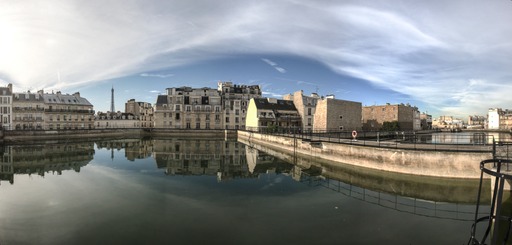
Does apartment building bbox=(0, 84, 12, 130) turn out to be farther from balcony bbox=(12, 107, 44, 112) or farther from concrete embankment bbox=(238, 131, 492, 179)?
concrete embankment bbox=(238, 131, 492, 179)

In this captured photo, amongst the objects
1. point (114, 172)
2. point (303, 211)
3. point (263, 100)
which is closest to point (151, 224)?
point (303, 211)

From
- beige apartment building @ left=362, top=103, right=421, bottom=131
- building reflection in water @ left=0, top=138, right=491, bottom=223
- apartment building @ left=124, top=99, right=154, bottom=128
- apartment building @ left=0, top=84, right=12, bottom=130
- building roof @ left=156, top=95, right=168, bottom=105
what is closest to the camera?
building reflection in water @ left=0, top=138, right=491, bottom=223

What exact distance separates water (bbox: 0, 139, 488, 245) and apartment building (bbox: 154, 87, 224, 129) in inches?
2021

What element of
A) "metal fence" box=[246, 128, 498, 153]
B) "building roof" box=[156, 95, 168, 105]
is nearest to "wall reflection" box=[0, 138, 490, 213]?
"metal fence" box=[246, 128, 498, 153]

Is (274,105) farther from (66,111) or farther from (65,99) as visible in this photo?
(65,99)

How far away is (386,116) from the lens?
75.8m

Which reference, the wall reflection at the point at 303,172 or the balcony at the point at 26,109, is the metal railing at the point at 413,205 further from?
the balcony at the point at 26,109

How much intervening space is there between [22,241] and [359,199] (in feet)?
48.7

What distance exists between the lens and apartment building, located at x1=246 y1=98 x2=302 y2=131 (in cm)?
6183

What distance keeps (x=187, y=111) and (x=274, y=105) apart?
82.6ft

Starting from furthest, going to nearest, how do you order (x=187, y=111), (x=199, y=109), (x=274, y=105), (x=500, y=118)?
(x=500, y=118), (x=199, y=109), (x=187, y=111), (x=274, y=105)

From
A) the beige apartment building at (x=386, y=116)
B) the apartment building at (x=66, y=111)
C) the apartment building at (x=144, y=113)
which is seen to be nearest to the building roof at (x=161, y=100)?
the apartment building at (x=66, y=111)

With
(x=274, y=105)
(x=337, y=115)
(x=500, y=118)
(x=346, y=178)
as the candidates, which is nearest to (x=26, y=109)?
(x=274, y=105)

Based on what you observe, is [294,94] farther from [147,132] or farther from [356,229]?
[356,229]
